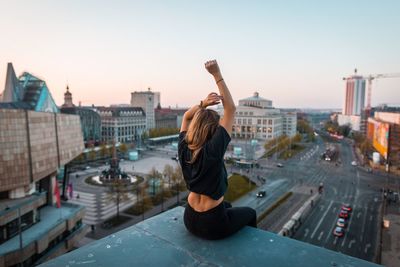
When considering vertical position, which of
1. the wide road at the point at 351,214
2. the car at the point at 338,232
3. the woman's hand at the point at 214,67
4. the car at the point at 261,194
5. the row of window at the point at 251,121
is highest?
the woman's hand at the point at 214,67

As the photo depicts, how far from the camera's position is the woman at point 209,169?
4.63 m

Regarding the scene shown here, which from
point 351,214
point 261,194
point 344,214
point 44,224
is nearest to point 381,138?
point 351,214

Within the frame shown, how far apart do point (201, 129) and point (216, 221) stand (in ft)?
4.76

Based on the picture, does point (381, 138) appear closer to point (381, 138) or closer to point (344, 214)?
point (381, 138)

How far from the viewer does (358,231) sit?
24.2 m

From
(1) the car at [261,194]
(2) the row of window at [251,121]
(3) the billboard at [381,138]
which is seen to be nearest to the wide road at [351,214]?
(1) the car at [261,194]

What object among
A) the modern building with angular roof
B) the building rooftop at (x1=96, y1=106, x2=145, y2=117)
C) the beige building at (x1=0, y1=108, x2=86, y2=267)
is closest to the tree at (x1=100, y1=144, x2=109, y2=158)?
the modern building with angular roof

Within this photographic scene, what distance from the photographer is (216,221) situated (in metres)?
4.54

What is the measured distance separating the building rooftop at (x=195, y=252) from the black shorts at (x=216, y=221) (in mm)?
105

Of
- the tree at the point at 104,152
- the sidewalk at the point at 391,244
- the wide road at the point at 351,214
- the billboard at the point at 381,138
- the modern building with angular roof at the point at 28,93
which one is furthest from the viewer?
the tree at the point at 104,152

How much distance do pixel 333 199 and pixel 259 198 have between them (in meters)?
8.32

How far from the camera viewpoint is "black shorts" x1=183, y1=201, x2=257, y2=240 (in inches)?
178

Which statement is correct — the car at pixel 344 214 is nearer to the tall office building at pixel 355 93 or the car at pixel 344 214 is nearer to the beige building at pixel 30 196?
the beige building at pixel 30 196

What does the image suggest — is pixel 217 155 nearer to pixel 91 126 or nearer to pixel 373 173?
pixel 373 173
